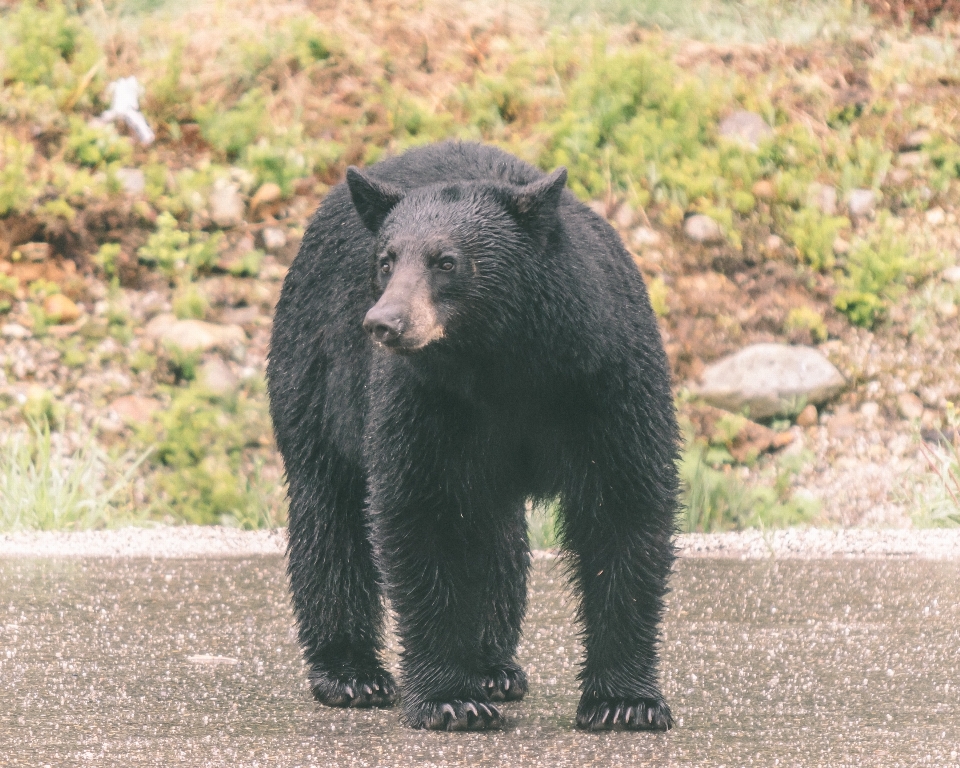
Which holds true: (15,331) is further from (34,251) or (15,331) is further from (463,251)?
(463,251)

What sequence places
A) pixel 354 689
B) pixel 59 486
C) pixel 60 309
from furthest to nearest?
pixel 60 309 < pixel 59 486 < pixel 354 689

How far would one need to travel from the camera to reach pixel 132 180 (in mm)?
9695

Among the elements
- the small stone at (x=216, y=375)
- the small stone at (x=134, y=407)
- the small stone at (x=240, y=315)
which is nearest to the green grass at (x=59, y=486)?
the small stone at (x=134, y=407)

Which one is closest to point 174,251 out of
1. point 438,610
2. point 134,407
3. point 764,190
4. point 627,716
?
point 134,407

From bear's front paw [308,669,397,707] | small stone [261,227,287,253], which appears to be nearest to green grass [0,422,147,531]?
small stone [261,227,287,253]

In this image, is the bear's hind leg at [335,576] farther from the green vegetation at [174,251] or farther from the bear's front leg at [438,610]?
the green vegetation at [174,251]

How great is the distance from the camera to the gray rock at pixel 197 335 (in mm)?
8789

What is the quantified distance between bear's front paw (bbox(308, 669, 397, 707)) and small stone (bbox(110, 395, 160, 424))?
187 inches

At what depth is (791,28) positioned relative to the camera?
1105 centimetres

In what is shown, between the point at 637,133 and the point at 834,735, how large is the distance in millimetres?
6843

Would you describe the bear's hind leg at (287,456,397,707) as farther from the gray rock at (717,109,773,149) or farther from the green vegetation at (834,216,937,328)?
the gray rock at (717,109,773,149)

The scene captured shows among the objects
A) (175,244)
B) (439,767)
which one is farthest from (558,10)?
(439,767)

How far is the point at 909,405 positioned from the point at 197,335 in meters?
4.64

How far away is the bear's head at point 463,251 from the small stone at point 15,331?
5990 mm
